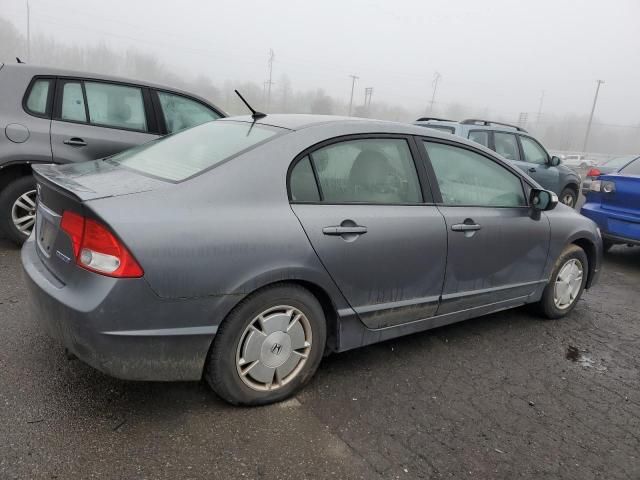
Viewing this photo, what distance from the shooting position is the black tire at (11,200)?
4582 millimetres

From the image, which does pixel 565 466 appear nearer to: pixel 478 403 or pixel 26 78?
pixel 478 403

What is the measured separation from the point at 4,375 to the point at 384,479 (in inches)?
80.8

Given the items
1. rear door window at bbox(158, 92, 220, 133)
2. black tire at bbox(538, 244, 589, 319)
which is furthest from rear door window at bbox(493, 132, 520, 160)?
rear door window at bbox(158, 92, 220, 133)

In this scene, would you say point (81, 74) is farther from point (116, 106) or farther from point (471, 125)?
point (471, 125)

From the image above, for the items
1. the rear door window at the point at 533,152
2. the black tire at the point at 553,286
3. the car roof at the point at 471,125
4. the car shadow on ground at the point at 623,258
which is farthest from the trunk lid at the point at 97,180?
the rear door window at the point at 533,152

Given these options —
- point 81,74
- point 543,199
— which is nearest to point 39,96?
point 81,74

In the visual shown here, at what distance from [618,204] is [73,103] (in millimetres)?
6263

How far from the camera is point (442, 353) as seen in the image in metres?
3.46

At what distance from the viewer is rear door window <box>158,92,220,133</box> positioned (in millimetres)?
5586

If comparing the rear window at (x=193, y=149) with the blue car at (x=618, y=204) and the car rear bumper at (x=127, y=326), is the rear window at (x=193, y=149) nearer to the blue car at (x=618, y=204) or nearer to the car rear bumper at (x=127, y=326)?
the car rear bumper at (x=127, y=326)

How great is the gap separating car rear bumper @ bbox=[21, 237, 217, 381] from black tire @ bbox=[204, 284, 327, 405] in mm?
85

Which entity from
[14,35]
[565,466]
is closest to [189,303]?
[565,466]

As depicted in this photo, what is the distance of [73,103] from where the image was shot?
498cm

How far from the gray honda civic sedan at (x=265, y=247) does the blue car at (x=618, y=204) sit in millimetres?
2997
